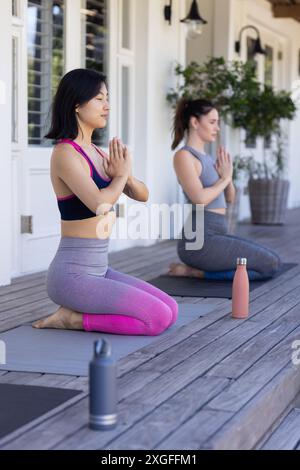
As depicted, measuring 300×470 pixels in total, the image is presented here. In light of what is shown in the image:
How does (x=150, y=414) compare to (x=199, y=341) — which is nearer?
(x=150, y=414)

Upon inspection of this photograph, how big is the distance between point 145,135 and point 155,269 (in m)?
1.63

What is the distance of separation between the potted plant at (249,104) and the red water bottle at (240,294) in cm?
365

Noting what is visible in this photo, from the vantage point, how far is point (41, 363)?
10.6ft

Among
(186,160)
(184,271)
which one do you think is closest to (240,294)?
(186,160)

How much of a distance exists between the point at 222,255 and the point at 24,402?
2721 mm

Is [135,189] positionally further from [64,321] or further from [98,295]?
[64,321]

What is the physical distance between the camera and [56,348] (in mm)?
3469

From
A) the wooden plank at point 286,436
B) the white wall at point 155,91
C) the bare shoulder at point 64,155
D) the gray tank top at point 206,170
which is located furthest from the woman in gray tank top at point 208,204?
the wooden plank at point 286,436

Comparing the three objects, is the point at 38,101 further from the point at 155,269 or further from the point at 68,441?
the point at 68,441

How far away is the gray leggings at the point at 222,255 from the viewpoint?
17.3 ft

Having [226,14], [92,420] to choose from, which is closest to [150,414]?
[92,420]

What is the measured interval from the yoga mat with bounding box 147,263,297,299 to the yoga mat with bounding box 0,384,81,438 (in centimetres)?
208

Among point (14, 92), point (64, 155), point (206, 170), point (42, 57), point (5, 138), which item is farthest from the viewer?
point (42, 57)

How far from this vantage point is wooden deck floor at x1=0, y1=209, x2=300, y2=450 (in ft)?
7.86
